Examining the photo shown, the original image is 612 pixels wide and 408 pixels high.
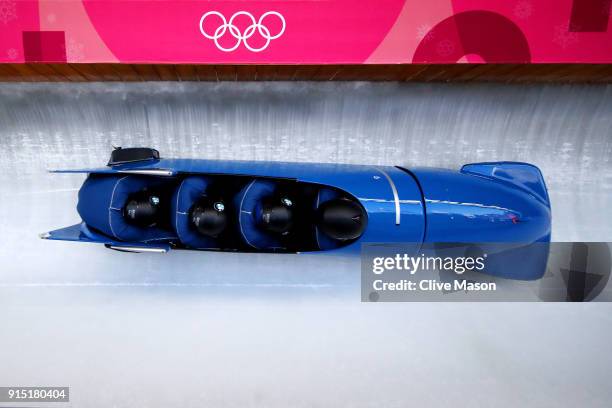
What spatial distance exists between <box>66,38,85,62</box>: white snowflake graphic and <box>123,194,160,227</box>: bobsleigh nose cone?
95cm

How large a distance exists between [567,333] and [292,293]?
1.81 meters

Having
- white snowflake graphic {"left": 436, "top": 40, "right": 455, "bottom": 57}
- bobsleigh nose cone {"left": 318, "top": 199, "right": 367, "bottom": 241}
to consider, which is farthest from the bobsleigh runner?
white snowflake graphic {"left": 436, "top": 40, "right": 455, "bottom": 57}

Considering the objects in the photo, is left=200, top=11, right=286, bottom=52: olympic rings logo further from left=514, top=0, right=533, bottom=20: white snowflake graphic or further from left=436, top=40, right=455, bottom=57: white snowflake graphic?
left=514, top=0, right=533, bottom=20: white snowflake graphic

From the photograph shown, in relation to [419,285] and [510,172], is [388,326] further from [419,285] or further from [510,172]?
[510,172]

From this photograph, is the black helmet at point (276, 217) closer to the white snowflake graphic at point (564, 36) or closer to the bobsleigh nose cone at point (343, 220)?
the bobsleigh nose cone at point (343, 220)

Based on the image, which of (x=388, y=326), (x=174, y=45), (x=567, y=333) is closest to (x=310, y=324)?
(x=388, y=326)

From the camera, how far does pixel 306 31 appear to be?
7.62 feet

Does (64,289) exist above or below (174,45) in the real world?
below

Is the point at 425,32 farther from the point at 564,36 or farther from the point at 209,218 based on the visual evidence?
the point at 209,218

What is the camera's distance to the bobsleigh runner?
214 centimetres

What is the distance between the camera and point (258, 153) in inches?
110

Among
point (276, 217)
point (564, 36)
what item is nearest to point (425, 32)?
point (564, 36)

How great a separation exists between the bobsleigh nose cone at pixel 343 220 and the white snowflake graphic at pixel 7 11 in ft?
7.37

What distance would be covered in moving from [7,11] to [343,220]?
7.89 feet
